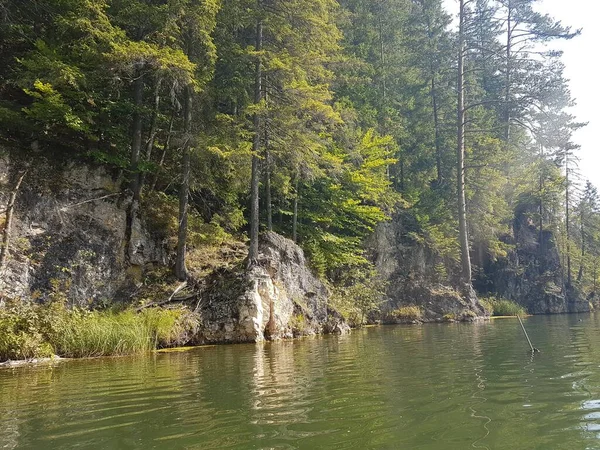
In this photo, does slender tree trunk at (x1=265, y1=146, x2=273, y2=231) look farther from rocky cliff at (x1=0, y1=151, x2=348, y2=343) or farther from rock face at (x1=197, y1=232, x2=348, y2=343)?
rocky cliff at (x1=0, y1=151, x2=348, y2=343)

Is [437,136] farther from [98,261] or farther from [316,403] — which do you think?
[316,403]

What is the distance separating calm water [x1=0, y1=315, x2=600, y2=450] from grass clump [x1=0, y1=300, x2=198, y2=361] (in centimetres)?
113

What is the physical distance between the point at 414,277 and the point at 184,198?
49.3ft

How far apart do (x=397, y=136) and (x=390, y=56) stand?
6522 millimetres

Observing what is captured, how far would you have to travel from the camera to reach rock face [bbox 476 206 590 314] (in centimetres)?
3056

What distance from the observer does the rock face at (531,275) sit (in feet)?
100

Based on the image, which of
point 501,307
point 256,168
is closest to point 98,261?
point 256,168

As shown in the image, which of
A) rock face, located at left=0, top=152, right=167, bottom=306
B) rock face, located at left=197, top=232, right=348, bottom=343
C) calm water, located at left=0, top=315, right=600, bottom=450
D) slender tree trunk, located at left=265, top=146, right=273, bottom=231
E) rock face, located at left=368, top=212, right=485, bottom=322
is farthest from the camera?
rock face, located at left=368, top=212, right=485, bottom=322

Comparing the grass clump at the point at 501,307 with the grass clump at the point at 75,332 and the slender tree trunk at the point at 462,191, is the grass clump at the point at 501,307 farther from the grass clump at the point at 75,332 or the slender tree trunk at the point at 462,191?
the grass clump at the point at 75,332

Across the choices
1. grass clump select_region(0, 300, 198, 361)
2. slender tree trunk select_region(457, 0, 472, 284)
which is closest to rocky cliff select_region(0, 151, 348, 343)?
grass clump select_region(0, 300, 198, 361)

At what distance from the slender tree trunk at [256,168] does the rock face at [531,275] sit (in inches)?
802

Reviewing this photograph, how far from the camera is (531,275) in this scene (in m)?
32.2

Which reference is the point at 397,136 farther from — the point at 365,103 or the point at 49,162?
the point at 49,162

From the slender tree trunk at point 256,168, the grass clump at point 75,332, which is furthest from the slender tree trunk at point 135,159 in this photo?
the slender tree trunk at point 256,168
